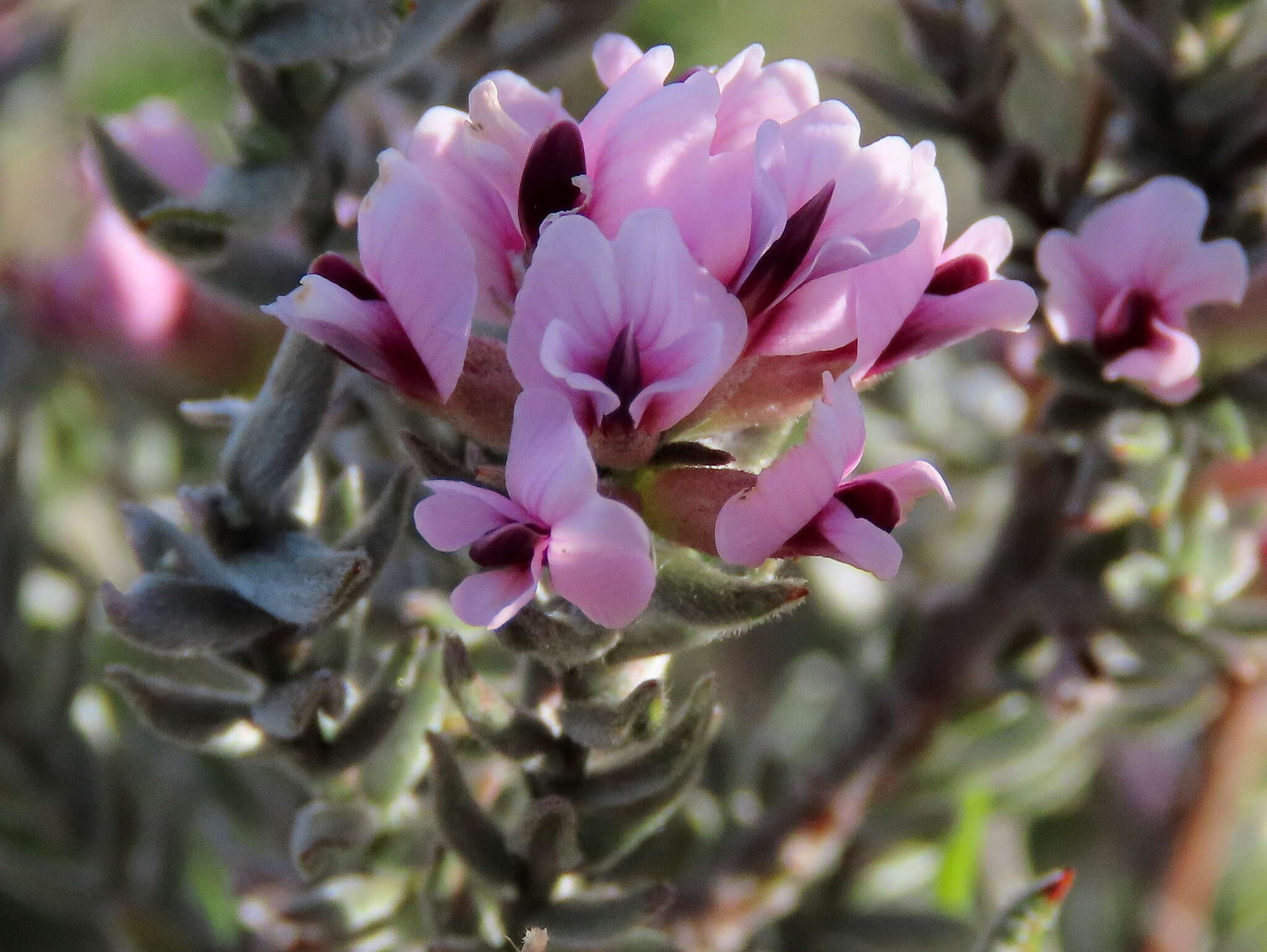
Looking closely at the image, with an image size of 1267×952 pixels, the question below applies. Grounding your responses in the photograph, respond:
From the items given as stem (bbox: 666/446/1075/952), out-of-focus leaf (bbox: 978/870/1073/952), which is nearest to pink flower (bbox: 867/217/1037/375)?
out-of-focus leaf (bbox: 978/870/1073/952)

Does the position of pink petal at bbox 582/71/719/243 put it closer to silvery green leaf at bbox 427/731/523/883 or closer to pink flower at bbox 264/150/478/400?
pink flower at bbox 264/150/478/400

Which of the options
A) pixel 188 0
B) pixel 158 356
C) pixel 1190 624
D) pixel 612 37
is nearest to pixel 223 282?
pixel 188 0

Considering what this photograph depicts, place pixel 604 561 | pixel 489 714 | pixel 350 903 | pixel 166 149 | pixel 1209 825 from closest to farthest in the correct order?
pixel 604 561 < pixel 489 714 < pixel 350 903 < pixel 166 149 < pixel 1209 825

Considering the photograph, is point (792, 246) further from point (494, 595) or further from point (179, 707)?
point (179, 707)

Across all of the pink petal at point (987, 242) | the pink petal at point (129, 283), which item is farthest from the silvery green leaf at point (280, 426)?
the pink petal at point (129, 283)

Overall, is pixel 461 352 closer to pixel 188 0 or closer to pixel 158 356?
pixel 188 0

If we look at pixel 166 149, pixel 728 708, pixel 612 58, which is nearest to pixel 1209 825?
pixel 728 708
